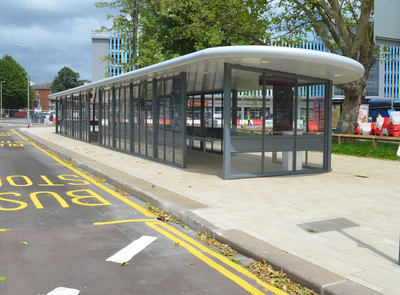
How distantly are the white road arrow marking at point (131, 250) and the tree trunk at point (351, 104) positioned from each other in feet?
58.2

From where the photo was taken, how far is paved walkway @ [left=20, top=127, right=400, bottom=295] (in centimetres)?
438

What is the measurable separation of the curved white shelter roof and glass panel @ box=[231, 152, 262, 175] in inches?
95.9

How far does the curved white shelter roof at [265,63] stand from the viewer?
903 cm

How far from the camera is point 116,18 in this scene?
33562mm

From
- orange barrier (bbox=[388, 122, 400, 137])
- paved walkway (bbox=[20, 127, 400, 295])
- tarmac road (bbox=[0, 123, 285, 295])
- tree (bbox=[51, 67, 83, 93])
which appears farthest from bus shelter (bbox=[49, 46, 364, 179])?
tree (bbox=[51, 67, 83, 93])

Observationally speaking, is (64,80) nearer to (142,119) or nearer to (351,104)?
(351,104)

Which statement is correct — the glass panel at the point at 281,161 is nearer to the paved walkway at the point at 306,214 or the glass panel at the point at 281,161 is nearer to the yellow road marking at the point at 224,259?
the paved walkway at the point at 306,214

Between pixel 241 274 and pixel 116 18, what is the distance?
3219 centimetres

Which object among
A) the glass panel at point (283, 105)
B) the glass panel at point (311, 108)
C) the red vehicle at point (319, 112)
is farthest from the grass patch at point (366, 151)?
the glass panel at point (283, 105)

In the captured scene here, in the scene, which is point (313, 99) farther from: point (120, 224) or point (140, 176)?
point (120, 224)

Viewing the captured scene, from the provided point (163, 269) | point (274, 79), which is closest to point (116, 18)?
point (274, 79)

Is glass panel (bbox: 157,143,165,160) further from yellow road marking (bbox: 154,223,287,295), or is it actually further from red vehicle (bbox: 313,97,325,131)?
yellow road marking (bbox: 154,223,287,295)

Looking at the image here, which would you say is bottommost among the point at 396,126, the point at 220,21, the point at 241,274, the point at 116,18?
the point at 241,274

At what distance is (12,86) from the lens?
84.6 metres
